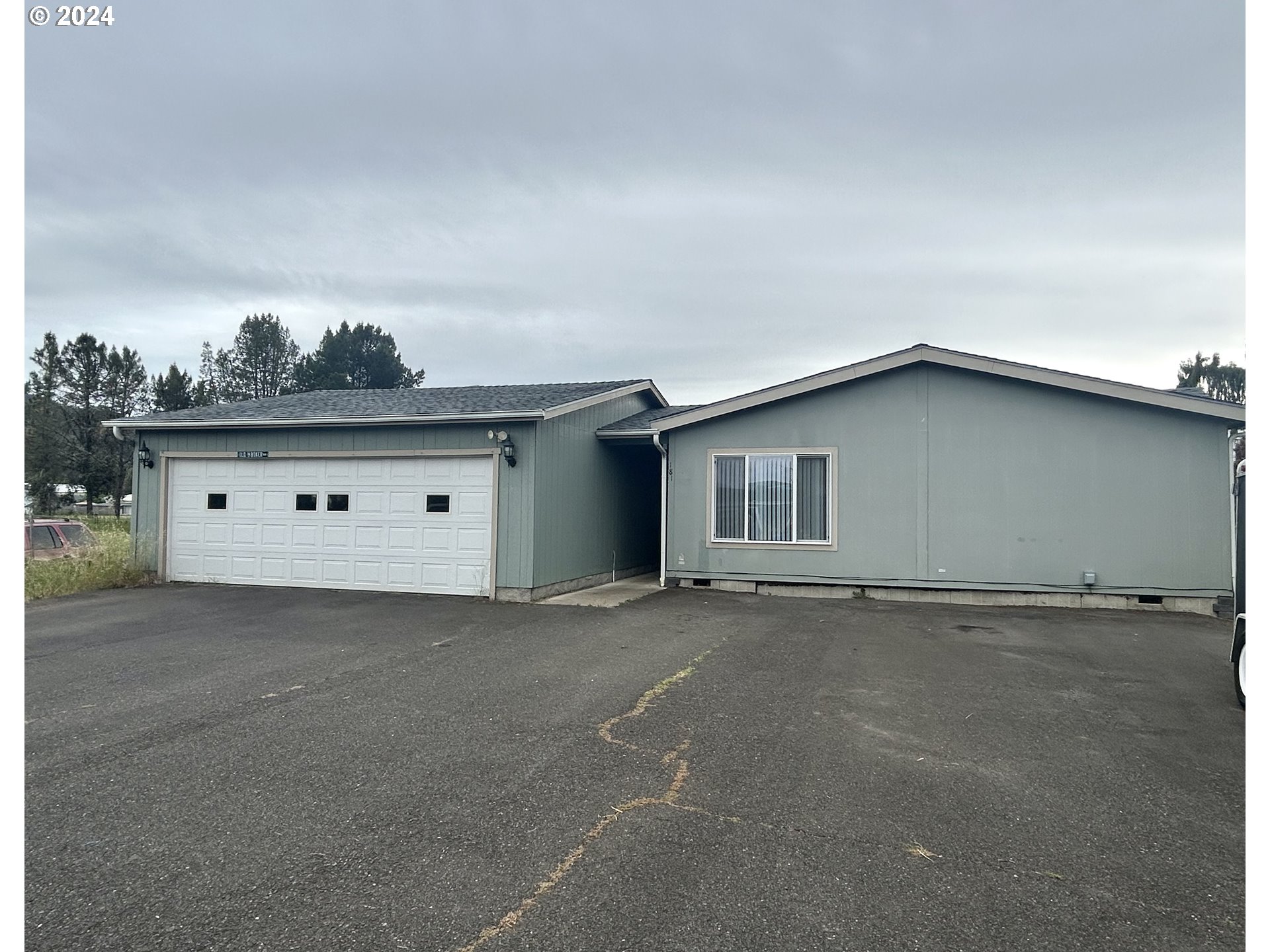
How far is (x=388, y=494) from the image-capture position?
447 inches

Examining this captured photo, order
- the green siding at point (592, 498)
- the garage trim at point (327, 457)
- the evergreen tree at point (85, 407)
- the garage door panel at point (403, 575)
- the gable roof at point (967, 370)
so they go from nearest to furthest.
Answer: the gable roof at point (967, 370) < the garage trim at point (327, 457) < the green siding at point (592, 498) < the garage door panel at point (403, 575) < the evergreen tree at point (85, 407)

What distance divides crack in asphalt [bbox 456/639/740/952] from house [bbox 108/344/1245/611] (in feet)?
19.0

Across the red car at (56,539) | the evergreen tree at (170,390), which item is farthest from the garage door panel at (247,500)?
the evergreen tree at (170,390)

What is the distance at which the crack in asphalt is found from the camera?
2453mm

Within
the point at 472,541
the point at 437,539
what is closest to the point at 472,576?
the point at 472,541

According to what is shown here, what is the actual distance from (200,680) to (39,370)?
33.8 m

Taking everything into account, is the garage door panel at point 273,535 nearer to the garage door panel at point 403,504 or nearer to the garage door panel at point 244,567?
the garage door panel at point 244,567

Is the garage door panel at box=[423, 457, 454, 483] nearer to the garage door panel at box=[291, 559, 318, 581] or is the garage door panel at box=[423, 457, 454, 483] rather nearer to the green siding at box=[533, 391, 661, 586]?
the green siding at box=[533, 391, 661, 586]

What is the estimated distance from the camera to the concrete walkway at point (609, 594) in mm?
10570

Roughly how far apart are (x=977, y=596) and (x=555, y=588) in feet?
22.5

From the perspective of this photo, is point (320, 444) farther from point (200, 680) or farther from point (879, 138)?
point (879, 138)

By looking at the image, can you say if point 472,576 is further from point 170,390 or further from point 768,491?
point 170,390

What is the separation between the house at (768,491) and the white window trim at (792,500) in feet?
0.12

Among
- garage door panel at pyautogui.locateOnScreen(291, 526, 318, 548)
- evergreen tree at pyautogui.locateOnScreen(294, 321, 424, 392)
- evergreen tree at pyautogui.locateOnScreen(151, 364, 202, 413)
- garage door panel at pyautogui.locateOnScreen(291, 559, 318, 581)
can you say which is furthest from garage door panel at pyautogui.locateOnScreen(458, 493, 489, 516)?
evergreen tree at pyautogui.locateOnScreen(294, 321, 424, 392)
